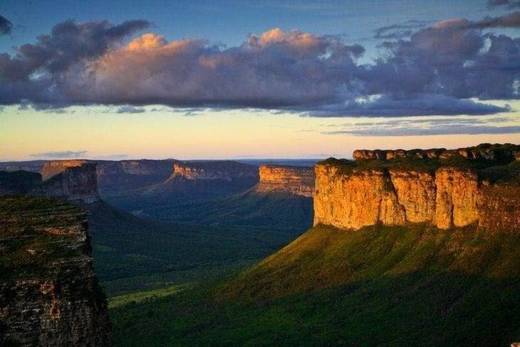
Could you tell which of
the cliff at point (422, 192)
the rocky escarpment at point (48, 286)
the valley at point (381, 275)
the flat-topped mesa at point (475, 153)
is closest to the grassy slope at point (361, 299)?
the valley at point (381, 275)

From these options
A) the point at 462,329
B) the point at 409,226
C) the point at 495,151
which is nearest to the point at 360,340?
the point at 462,329

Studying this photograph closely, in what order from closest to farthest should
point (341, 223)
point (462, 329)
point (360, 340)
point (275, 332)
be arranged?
point (462, 329), point (360, 340), point (275, 332), point (341, 223)

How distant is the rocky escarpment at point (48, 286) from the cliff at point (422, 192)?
74.5 meters

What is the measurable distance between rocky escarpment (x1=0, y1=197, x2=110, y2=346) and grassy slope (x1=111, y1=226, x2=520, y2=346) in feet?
175

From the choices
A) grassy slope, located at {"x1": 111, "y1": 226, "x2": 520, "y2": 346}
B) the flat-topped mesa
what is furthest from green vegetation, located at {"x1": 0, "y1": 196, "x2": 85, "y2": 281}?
the flat-topped mesa

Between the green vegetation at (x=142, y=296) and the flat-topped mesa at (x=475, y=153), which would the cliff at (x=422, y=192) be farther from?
the green vegetation at (x=142, y=296)

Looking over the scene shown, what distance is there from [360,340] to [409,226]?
123 ft

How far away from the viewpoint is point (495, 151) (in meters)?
123

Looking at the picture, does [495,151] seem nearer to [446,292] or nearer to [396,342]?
[446,292]

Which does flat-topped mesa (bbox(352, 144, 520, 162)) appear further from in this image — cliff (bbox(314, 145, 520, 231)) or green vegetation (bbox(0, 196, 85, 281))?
green vegetation (bbox(0, 196, 85, 281))

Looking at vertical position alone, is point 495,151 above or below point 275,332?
above

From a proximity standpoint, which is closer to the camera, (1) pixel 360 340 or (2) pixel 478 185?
(1) pixel 360 340

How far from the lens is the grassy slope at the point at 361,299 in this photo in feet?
289

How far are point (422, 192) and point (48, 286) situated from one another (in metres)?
95.1
